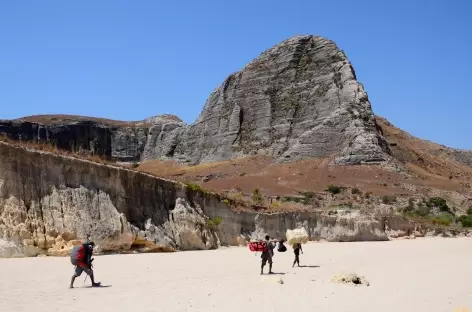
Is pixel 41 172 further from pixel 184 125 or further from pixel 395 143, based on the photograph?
pixel 184 125

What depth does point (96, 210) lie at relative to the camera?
22.4 metres

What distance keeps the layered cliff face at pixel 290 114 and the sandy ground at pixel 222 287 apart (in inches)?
2349

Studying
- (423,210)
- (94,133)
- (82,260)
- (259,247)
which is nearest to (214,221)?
(259,247)

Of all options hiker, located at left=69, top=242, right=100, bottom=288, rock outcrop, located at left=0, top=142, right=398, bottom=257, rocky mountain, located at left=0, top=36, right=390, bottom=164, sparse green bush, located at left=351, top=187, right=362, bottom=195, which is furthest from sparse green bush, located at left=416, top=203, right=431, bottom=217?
hiker, located at left=69, top=242, right=100, bottom=288

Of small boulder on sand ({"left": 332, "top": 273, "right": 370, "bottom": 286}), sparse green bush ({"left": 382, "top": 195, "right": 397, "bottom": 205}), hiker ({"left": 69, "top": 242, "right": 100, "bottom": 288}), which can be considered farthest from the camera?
sparse green bush ({"left": 382, "top": 195, "right": 397, "bottom": 205})

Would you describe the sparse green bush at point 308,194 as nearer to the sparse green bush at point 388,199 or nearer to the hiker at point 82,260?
the sparse green bush at point 388,199

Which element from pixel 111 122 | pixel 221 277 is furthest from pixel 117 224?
pixel 111 122

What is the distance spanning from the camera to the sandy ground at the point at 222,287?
1073 centimetres

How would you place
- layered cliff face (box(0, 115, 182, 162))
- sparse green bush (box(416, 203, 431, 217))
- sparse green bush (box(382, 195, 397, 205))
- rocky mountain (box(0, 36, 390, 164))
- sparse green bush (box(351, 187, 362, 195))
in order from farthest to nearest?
layered cliff face (box(0, 115, 182, 162)) < rocky mountain (box(0, 36, 390, 164)) < sparse green bush (box(351, 187, 362, 195)) < sparse green bush (box(382, 195, 397, 205)) < sparse green bush (box(416, 203, 431, 217))

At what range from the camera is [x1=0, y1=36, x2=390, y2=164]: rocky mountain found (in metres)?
81.0

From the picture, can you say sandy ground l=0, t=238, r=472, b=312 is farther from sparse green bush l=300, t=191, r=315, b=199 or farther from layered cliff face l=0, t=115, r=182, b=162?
layered cliff face l=0, t=115, r=182, b=162

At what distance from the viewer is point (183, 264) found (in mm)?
19297

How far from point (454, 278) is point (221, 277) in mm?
6803

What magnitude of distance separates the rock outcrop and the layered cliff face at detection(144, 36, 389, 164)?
167ft
